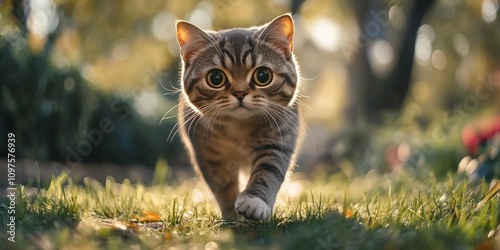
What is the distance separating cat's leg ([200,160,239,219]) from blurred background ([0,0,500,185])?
2.42 ft

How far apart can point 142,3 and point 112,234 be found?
808cm

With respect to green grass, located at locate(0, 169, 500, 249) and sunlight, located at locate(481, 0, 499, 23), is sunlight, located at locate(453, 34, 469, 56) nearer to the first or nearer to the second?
sunlight, located at locate(481, 0, 499, 23)

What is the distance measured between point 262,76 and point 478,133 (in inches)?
106

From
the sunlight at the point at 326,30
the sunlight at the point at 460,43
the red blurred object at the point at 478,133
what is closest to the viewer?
the red blurred object at the point at 478,133

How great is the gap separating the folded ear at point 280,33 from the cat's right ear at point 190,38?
0.30m

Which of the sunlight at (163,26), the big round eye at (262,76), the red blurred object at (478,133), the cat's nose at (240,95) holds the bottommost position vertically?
the cat's nose at (240,95)

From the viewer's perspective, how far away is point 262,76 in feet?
8.55

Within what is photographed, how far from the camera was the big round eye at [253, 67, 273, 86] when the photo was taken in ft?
8.52

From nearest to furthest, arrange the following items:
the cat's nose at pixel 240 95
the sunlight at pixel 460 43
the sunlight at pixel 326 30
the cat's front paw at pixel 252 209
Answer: the cat's front paw at pixel 252 209 → the cat's nose at pixel 240 95 → the sunlight at pixel 460 43 → the sunlight at pixel 326 30

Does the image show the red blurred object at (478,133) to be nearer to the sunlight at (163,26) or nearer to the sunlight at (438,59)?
the sunlight at (438,59)

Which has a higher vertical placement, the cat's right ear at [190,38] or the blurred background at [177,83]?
the blurred background at [177,83]

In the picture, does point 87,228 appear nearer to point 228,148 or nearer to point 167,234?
point 167,234

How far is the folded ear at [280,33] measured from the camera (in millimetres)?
2711

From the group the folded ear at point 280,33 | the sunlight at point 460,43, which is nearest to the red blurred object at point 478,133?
the folded ear at point 280,33
